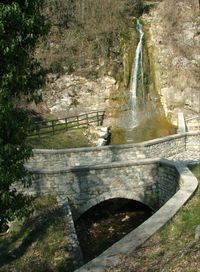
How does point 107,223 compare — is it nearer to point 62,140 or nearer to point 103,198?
point 103,198

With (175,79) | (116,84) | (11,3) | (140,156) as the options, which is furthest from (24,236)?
(175,79)

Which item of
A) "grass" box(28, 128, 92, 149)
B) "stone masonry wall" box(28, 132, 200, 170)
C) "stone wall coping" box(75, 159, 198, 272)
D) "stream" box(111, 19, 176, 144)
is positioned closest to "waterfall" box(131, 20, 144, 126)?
"stream" box(111, 19, 176, 144)

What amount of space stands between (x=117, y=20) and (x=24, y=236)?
2426 cm

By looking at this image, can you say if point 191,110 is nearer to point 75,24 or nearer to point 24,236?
point 75,24

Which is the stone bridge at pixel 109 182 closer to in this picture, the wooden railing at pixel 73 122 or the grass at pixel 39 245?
the grass at pixel 39 245

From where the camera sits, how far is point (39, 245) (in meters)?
10.8

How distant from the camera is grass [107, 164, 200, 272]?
6.96 m

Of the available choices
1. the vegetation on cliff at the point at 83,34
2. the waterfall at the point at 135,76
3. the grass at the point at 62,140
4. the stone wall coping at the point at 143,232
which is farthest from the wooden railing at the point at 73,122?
the stone wall coping at the point at 143,232

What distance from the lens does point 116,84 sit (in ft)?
97.7

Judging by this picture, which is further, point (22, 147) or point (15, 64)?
point (22, 147)

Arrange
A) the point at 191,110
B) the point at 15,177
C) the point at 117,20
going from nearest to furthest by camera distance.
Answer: the point at 15,177
the point at 191,110
the point at 117,20

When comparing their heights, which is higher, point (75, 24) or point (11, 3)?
point (75, 24)

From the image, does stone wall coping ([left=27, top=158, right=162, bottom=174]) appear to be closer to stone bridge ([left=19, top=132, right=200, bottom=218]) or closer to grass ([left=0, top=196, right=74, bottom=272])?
stone bridge ([left=19, top=132, right=200, bottom=218])

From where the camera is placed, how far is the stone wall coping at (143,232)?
7.43 m
